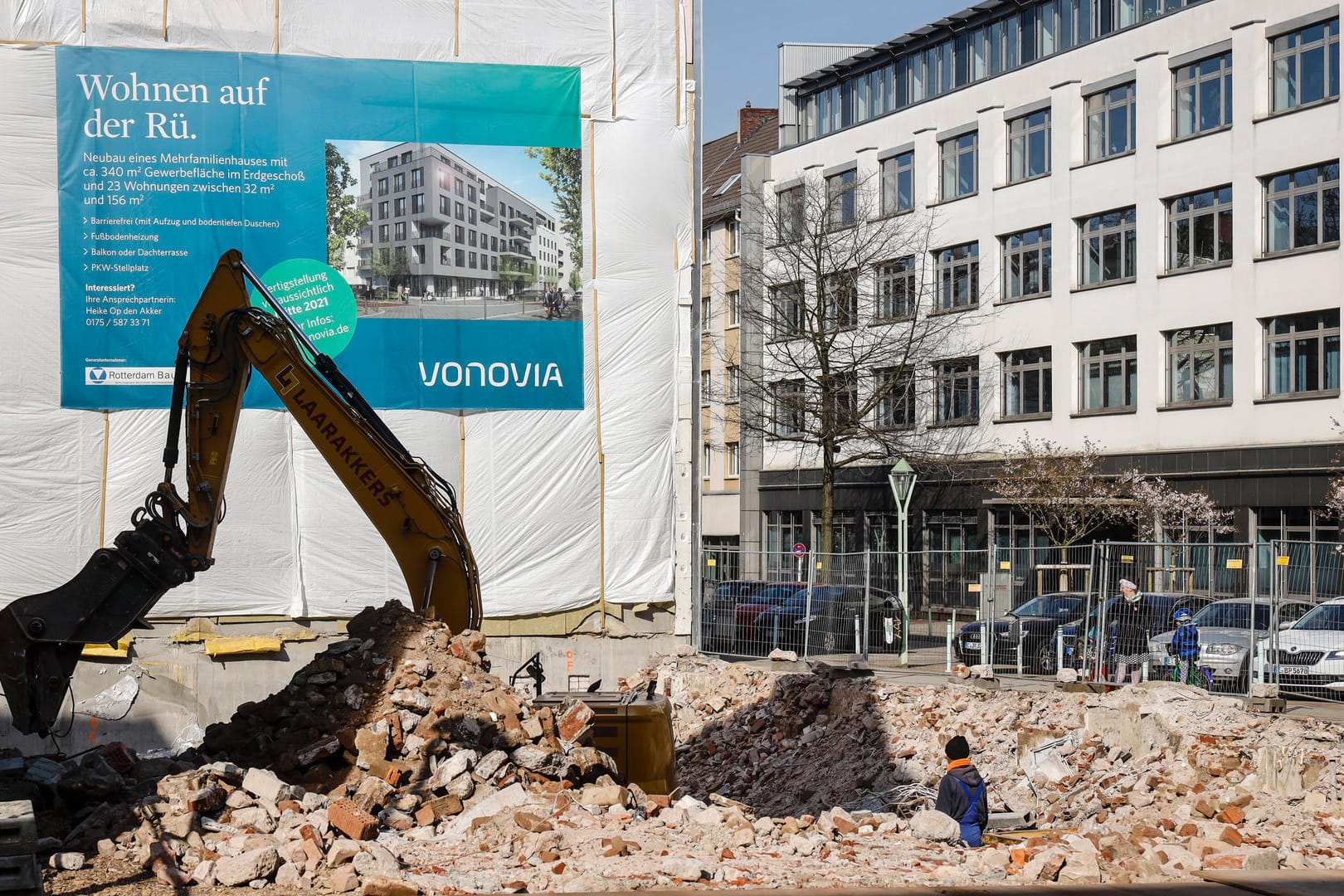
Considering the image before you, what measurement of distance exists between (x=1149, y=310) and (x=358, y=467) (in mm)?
25472

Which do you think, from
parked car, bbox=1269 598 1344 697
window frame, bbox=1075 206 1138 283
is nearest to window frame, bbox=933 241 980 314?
window frame, bbox=1075 206 1138 283

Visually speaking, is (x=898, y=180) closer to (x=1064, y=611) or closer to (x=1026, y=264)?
(x=1026, y=264)

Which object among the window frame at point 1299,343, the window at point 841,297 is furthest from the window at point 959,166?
the window frame at point 1299,343

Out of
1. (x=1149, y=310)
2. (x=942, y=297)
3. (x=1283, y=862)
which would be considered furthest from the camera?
(x=942, y=297)

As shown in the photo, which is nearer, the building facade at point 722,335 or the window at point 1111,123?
the window at point 1111,123

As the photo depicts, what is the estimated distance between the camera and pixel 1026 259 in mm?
37875

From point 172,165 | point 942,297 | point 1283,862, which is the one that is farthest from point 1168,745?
point 942,297

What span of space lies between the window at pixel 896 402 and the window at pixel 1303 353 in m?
8.78

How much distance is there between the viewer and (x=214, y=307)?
42.5ft

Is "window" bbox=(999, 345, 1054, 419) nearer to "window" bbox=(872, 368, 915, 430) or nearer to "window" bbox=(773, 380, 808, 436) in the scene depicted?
"window" bbox=(872, 368, 915, 430)

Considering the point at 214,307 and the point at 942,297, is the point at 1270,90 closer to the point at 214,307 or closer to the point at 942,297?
the point at 942,297

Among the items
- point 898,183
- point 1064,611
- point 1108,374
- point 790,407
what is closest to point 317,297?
point 1064,611

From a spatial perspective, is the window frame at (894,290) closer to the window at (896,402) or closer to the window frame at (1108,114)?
the window at (896,402)

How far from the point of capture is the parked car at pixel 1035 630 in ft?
60.9
